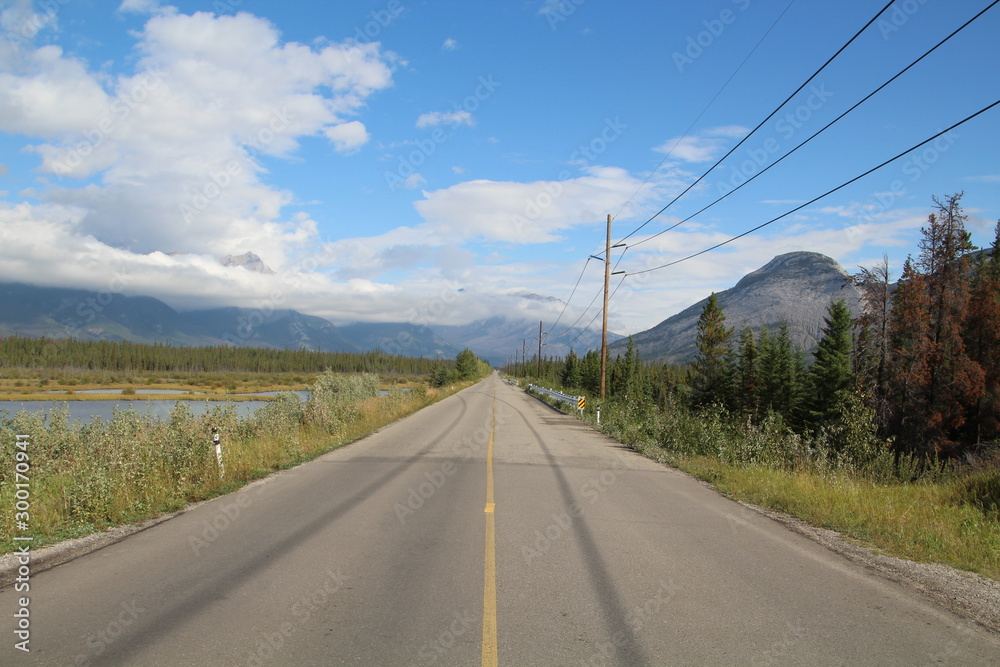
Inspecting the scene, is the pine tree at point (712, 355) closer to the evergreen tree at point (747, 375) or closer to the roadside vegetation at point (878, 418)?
the roadside vegetation at point (878, 418)

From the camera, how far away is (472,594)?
4852 millimetres

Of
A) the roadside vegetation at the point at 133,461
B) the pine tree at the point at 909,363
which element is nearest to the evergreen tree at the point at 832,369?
the pine tree at the point at 909,363

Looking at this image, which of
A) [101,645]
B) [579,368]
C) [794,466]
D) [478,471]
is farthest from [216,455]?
[579,368]

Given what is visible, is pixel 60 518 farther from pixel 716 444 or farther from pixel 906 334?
pixel 906 334

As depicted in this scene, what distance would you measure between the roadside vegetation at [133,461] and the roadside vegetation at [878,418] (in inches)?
367

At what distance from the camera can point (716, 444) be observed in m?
15.0

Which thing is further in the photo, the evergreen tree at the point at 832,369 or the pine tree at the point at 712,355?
the pine tree at the point at 712,355

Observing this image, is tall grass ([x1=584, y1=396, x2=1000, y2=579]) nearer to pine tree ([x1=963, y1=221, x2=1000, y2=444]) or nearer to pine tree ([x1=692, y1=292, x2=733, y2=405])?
pine tree ([x1=963, y1=221, x2=1000, y2=444])

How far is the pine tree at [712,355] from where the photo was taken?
6556cm

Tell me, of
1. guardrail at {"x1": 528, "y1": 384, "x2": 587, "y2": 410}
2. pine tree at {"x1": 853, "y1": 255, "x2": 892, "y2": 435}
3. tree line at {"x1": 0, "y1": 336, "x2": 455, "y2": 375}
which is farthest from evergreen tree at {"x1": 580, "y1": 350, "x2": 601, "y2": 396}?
pine tree at {"x1": 853, "y1": 255, "x2": 892, "y2": 435}

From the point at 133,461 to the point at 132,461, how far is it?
69 millimetres

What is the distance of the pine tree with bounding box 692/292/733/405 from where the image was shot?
6556 cm

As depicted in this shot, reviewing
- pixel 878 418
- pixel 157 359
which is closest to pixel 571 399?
pixel 878 418

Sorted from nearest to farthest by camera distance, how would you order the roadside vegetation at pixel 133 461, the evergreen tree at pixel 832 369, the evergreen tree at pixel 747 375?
the roadside vegetation at pixel 133 461, the evergreen tree at pixel 832 369, the evergreen tree at pixel 747 375
